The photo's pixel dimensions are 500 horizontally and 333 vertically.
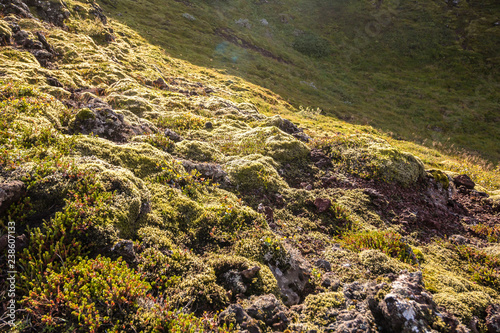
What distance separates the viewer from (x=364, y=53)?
172ft

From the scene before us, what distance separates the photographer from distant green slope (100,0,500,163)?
108 ft

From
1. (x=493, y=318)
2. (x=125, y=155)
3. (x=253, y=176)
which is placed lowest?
(x=125, y=155)

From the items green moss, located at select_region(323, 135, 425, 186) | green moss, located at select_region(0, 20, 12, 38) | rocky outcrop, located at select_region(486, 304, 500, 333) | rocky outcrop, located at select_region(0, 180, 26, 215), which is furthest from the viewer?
green moss, located at select_region(0, 20, 12, 38)

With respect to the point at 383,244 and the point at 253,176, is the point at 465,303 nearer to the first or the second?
the point at 383,244

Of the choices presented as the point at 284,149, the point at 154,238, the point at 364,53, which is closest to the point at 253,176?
the point at 284,149

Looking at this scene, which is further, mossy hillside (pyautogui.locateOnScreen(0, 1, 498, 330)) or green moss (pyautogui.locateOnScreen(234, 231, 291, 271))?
green moss (pyautogui.locateOnScreen(234, 231, 291, 271))

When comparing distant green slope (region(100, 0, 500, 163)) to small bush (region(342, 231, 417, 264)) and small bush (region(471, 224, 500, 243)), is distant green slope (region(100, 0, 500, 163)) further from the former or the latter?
small bush (region(342, 231, 417, 264))

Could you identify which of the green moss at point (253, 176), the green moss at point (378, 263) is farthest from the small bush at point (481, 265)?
the green moss at point (253, 176)

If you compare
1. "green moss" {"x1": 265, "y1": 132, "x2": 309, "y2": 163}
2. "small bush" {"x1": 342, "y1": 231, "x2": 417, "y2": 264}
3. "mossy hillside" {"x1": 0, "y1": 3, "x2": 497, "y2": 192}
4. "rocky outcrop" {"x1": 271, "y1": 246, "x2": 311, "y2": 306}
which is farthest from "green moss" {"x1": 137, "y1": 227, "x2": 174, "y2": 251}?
"mossy hillside" {"x1": 0, "y1": 3, "x2": 497, "y2": 192}

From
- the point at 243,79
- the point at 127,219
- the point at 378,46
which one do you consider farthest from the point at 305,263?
the point at 378,46

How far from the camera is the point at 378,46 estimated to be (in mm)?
53125

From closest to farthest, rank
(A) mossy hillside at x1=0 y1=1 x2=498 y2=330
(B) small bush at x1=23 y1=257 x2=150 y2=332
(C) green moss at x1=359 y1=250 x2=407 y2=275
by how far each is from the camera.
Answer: (B) small bush at x1=23 y1=257 x2=150 y2=332 < (A) mossy hillside at x1=0 y1=1 x2=498 y2=330 < (C) green moss at x1=359 y1=250 x2=407 y2=275

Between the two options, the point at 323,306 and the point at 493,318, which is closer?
the point at 323,306

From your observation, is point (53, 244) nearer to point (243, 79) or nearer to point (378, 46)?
point (243, 79)
